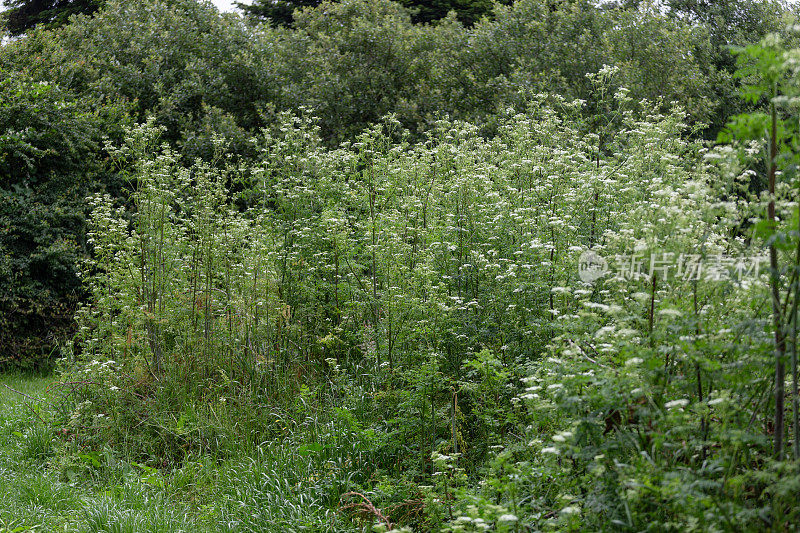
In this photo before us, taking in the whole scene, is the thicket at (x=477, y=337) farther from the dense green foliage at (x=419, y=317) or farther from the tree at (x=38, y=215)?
the tree at (x=38, y=215)

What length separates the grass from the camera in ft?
13.9

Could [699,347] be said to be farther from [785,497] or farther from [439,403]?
[439,403]

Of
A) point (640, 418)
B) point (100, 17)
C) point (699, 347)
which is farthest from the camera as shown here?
point (100, 17)

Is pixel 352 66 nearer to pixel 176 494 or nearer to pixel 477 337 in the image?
pixel 477 337

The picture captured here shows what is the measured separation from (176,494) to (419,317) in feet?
7.14

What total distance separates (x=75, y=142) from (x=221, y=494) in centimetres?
647

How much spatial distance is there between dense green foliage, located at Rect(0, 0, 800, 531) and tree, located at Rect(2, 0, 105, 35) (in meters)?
8.30

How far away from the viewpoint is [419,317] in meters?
4.84

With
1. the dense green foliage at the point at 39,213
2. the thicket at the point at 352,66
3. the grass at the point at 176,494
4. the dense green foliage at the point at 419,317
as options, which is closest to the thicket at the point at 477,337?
the dense green foliage at the point at 419,317

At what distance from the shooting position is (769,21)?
1516cm

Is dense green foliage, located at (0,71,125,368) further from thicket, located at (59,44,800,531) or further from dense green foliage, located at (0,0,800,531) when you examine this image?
thicket, located at (59,44,800,531)

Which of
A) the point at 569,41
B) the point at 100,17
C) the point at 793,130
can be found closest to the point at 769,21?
the point at 569,41

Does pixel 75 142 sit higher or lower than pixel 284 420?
higher

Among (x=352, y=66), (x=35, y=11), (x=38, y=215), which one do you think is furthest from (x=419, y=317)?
(x=35, y=11)
